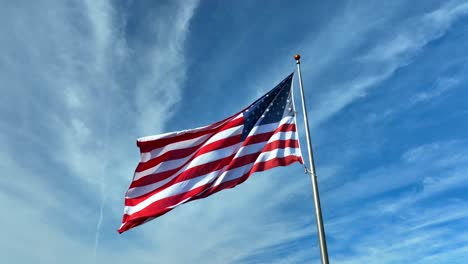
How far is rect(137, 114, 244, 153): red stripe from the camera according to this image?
20250 millimetres

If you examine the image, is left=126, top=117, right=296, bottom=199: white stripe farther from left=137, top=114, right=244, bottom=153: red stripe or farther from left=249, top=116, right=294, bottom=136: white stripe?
left=137, top=114, right=244, bottom=153: red stripe

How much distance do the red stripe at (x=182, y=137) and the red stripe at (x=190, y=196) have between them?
265cm

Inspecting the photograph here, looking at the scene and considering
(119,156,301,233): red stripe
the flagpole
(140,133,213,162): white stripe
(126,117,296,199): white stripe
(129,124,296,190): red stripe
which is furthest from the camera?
(140,133,213,162): white stripe

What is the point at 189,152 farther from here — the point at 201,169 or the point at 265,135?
the point at 265,135

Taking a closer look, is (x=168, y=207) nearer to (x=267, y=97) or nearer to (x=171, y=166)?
(x=171, y=166)

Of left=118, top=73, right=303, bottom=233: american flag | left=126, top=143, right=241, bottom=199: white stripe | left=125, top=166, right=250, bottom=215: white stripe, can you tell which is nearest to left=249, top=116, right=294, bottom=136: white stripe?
left=118, top=73, right=303, bottom=233: american flag

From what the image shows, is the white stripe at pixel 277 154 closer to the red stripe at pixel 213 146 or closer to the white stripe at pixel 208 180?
the white stripe at pixel 208 180

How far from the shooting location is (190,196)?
19.4 meters

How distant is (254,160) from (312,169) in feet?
10.9

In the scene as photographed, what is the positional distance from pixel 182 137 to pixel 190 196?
317 centimetres

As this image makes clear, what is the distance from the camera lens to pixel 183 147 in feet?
68.4

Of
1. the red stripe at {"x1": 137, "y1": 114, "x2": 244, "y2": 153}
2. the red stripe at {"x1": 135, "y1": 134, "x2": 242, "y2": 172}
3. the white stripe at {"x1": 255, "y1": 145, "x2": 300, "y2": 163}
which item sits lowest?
the white stripe at {"x1": 255, "y1": 145, "x2": 300, "y2": 163}

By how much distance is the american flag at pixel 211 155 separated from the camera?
Answer: 760 inches

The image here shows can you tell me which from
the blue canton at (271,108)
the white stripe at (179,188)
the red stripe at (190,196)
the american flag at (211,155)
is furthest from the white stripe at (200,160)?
the red stripe at (190,196)
